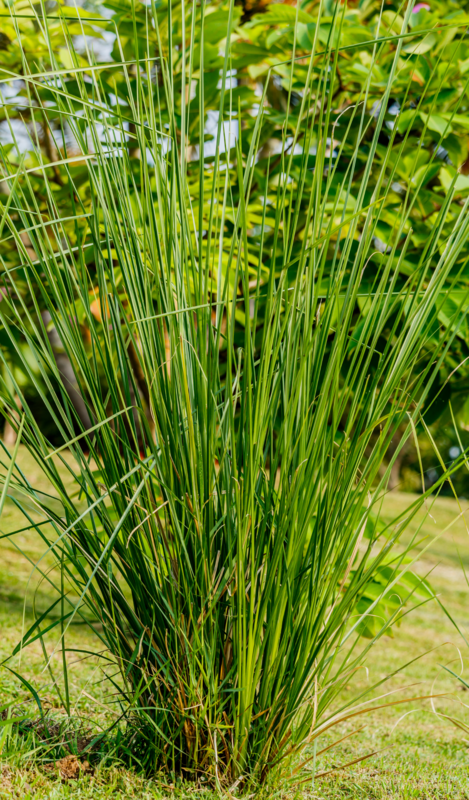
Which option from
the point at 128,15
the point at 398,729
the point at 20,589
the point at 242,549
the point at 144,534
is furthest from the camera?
the point at 20,589

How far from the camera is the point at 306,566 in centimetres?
116

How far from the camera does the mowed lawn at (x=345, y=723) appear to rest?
1174mm

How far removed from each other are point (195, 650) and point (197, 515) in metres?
0.25

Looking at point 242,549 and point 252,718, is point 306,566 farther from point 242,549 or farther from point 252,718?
point 252,718

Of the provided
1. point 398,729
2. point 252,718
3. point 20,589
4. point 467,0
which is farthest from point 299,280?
point 20,589

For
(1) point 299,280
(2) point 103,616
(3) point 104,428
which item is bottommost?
(2) point 103,616

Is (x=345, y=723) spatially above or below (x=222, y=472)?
below

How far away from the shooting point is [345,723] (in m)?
2.46

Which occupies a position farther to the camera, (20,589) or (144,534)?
(20,589)

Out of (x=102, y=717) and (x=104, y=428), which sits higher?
(x=104, y=428)

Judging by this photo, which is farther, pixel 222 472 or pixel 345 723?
pixel 345 723

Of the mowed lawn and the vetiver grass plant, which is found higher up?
the vetiver grass plant

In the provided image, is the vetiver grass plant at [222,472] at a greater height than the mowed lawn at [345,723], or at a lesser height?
greater

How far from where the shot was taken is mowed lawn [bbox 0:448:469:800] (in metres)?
1.17
